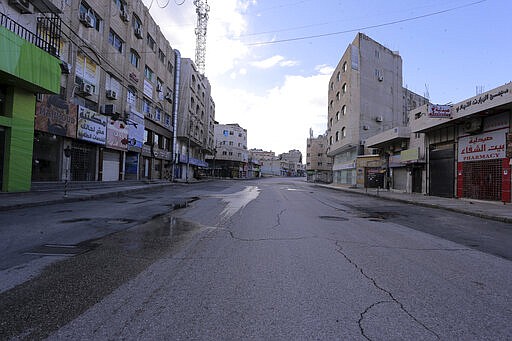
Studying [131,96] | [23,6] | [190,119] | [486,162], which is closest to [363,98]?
[190,119]

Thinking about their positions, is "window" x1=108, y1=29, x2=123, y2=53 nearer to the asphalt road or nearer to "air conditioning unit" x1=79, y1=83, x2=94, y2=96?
"air conditioning unit" x1=79, y1=83, x2=94, y2=96

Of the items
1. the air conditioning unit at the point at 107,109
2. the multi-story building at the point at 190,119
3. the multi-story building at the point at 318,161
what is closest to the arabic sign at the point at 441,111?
the air conditioning unit at the point at 107,109

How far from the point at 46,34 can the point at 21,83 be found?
4207 millimetres

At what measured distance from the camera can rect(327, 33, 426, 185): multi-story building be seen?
149ft

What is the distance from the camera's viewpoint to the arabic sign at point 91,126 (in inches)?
829

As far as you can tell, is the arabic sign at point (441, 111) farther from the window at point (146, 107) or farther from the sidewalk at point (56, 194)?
the window at point (146, 107)

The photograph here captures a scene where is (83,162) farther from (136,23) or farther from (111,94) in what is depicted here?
(136,23)

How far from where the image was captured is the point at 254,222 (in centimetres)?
958

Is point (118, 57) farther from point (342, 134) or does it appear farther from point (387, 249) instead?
point (342, 134)

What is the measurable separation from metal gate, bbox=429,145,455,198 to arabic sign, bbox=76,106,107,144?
2640 cm

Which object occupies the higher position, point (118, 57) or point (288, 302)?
point (118, 57)

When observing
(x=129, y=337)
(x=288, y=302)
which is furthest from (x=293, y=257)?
(x=129, y=337)

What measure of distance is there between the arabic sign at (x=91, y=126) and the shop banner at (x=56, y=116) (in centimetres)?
74

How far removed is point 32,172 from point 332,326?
64.9 feet
